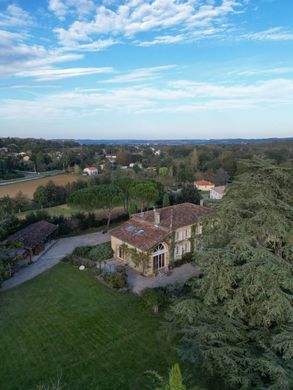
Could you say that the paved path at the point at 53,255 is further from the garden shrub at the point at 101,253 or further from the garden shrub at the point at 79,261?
the garden shrub at the point at 101,253

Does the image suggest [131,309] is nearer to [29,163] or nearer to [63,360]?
[63,360]

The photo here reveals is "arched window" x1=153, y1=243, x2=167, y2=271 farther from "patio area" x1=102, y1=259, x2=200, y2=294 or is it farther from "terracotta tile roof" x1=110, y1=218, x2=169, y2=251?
"patio area" x1=102, y1=259, x2=200, y2=294

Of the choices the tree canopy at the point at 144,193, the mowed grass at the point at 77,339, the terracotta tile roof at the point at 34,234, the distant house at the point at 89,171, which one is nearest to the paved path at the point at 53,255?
the terracotta tile roof at the point at 34,234

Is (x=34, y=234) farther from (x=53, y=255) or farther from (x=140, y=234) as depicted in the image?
(x=140, y=234)

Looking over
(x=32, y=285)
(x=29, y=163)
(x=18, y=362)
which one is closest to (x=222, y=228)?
(x=18, y=362)

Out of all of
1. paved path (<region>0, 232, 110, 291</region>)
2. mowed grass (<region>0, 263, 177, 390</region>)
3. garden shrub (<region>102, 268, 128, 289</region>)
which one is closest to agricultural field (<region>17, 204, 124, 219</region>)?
paved path (<region>0, 232, 110, 291</region>)

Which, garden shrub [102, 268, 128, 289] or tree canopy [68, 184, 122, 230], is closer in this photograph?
garden shrub [102, 268, 128, 289]

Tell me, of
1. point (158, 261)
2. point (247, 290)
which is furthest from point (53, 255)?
point (247, 290)

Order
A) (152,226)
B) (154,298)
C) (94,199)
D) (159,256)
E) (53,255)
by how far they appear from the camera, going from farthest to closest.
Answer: (94,199), (53,255), (152,226), (159,256), (154,298)
